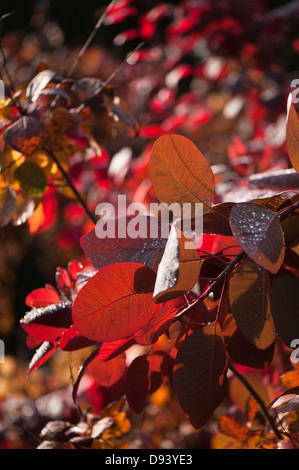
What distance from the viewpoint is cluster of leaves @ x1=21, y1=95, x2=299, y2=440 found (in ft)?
1.57

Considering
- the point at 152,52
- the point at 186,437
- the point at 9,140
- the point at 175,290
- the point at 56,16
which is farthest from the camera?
the point at 56,16

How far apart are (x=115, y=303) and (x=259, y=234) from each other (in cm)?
17

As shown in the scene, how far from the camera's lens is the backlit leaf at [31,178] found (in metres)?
0.77

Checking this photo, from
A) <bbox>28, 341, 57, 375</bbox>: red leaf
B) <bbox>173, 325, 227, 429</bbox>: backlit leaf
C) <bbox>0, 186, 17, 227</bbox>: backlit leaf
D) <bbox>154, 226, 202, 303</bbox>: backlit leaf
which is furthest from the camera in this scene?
<bbox>0, 186, 17, 227</bbox>: backlit leaf

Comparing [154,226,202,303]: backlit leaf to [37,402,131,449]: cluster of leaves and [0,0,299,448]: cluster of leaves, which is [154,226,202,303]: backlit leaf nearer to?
[0,0,299,448]: cluster of leaves

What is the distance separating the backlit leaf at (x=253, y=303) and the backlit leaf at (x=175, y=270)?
0.04m

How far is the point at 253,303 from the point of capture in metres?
0.48
